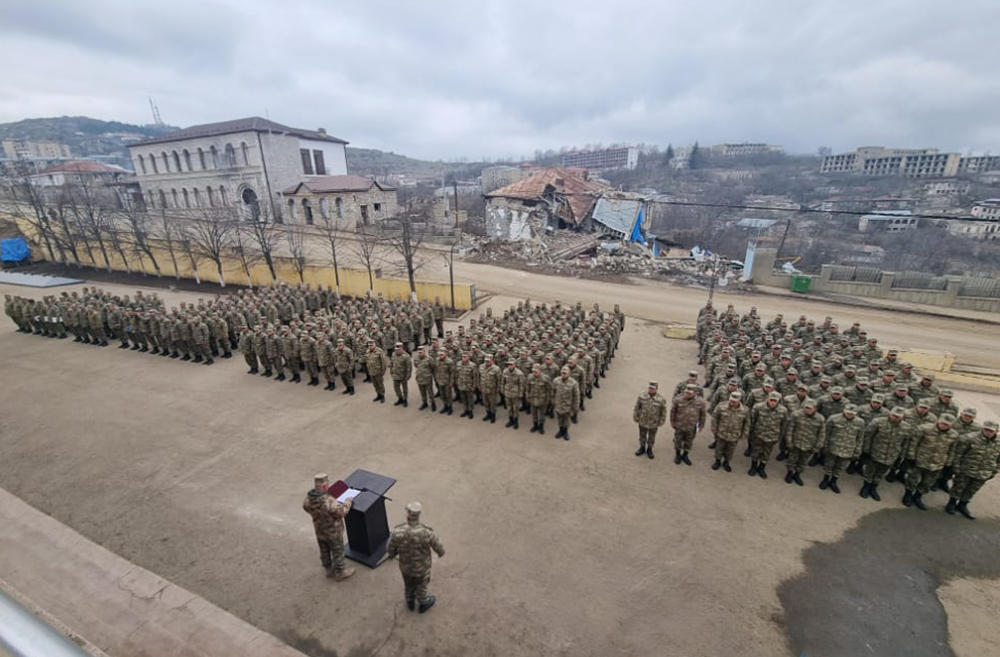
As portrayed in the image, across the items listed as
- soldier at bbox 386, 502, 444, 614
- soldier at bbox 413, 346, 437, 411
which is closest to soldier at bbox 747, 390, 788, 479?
soldier at bbox 386, 502, 444, 614

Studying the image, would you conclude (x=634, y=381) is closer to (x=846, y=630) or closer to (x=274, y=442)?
(x=846, y=630)

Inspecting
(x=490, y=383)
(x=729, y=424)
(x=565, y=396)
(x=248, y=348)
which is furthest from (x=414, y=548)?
(x=248, y=348)

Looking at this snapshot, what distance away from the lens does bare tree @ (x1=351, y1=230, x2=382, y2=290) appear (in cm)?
2061

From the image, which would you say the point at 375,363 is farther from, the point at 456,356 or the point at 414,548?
the point at 414,548

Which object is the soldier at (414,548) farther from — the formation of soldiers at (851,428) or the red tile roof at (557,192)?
the red tile roof at (557,192)

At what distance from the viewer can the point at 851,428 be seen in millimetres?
7945

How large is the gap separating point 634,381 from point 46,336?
68.2 feet

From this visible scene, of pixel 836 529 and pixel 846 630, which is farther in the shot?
pixel 836 529

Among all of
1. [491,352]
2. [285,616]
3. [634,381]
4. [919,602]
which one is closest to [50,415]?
[285,616]

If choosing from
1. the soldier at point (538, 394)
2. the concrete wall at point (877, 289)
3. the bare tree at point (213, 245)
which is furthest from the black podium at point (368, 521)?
the concrete wall at point (877, 289)

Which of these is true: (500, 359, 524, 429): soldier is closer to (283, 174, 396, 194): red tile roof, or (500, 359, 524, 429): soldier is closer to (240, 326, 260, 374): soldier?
(240, 326, 260, 374): soldier

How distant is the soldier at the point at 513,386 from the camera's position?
32.9ft

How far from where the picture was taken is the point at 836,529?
743 cm

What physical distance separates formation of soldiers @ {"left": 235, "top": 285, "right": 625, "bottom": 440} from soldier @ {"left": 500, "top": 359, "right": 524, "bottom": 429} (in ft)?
0.07
